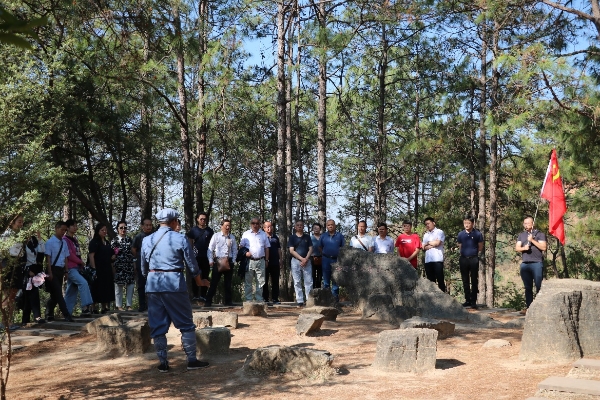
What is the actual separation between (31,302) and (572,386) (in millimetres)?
7716

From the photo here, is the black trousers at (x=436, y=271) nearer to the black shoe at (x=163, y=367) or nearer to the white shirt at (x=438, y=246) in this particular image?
the white shirt at (x=438, y=246)

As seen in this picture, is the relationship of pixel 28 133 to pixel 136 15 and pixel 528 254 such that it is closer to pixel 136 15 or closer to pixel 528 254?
pixel 136 15

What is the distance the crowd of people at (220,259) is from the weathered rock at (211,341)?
222cm

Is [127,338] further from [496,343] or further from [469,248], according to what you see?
[469,248]

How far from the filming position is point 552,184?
10320 millimetres

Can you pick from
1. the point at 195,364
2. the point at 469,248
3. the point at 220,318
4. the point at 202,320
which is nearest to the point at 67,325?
the point at 202,320

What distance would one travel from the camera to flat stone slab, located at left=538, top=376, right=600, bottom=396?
4.77 meters

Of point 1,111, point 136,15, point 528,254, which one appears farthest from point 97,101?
point 528,254

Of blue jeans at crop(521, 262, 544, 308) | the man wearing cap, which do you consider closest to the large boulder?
blue jeans at crop(521, 262, 544, 308)

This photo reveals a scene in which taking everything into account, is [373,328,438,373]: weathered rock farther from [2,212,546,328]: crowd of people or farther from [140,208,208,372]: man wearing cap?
[2,212,546,328]: crowd of people

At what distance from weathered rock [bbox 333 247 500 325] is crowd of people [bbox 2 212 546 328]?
0.99 ft

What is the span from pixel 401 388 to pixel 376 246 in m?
6.11

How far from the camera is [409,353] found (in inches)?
251

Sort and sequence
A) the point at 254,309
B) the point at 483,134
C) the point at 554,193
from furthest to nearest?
1. the point at 483,134
2. the point at 554,193
3. the point at 254,309
